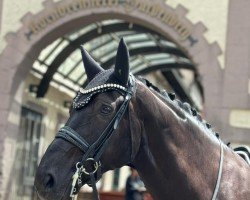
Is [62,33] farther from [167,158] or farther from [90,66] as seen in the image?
[167,158]

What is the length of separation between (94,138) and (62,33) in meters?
10.1

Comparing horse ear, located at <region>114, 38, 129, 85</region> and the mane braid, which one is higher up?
horse ear, located at <region>114, 38, 129, 85</region>

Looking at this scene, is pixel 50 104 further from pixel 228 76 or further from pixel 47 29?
pixel 228 76

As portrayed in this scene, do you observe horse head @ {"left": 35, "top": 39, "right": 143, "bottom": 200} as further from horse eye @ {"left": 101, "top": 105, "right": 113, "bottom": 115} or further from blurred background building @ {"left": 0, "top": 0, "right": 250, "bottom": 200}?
blurred background building @ {"left": 0, "top": 0, "right": 250, "bottom": 200}

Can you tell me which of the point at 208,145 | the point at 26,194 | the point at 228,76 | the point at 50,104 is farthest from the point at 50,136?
the point at 208,145

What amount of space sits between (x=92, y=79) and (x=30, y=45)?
9791 millimetres

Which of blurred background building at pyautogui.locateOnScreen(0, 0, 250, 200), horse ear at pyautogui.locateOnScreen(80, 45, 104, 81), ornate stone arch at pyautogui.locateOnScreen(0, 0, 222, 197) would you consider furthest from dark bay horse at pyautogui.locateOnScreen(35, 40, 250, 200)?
ornate stone arch at pyautogui.locateOnScreen(0, 0, 222, 197)

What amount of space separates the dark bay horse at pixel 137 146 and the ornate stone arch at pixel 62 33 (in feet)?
27.6

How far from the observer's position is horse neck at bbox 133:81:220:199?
12.3ft

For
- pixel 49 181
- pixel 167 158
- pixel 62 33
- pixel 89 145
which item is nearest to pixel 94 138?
pixel 89 145

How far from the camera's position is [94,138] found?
3578mm

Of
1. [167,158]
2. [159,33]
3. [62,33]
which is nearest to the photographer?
[167,158]

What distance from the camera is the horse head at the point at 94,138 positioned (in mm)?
3514

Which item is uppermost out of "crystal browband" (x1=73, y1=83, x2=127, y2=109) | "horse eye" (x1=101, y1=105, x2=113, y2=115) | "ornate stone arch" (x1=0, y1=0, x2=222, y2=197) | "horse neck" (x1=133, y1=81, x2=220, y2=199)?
"ornate stone arch" (x1=0, y1=0, x2=222, y2=197)
